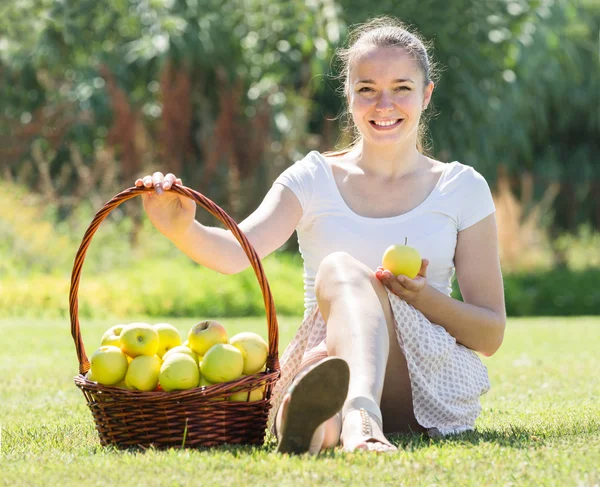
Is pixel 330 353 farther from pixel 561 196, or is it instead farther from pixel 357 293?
pixel 561 196

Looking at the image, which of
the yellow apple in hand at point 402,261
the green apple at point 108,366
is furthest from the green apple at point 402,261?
the green apple at point 108,366

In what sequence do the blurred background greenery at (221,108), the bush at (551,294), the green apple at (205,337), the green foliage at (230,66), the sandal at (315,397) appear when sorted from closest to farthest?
the sandal at (315,397) < the green apple at (205,337) < the blurred background greenery at (221,108) < the bush at (551,294) < the green foliage at (230,66)

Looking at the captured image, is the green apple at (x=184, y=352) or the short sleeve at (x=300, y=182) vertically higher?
the short sleeve at (x=300, y=182)

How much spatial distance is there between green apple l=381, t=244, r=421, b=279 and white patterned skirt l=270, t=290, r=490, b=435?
9cm

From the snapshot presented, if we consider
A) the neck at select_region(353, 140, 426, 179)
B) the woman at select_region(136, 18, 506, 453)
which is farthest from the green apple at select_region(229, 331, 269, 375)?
the neck at select_region(353, 140, 426, 179)

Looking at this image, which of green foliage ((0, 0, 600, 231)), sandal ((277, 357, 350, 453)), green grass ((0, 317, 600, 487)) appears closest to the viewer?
green grass ((0, 317, 600, 487))

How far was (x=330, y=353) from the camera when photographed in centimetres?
277

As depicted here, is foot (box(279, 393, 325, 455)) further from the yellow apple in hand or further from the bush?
the bush

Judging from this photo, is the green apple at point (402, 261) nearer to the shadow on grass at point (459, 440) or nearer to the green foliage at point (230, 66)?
the shadow on grass at point (459, 440)

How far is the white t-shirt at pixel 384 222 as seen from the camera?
3150mm

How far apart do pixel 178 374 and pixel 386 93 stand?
1244 millimetres

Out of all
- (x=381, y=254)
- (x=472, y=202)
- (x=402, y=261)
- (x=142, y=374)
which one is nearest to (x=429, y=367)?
(x=402, y=261)

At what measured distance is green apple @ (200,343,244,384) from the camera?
263cm

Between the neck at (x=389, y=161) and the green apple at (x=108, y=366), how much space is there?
1.19 meters
